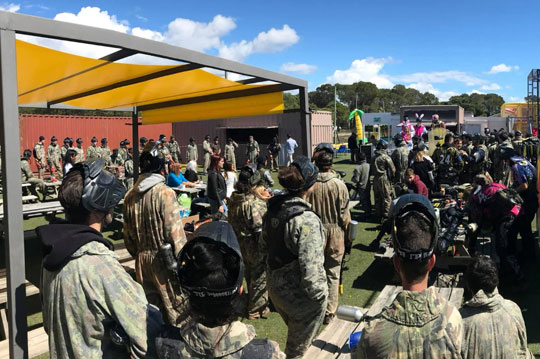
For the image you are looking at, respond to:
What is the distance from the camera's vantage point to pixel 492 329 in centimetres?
240

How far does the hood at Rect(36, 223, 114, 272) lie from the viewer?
178 centimetres

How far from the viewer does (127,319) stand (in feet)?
5.72

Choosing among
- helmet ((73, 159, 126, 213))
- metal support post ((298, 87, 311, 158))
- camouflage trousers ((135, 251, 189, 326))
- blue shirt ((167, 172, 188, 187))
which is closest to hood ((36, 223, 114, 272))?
helmet ((73, 159, 126, 213))

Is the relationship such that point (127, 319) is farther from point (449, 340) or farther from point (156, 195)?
point (156, 195)

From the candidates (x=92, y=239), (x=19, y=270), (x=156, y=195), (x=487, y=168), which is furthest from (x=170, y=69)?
(x=487, y=168)

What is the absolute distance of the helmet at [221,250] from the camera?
1566mm

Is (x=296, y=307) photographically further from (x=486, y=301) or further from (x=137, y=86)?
(x=137, y=86)

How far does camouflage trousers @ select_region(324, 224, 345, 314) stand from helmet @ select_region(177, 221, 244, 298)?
3240mm

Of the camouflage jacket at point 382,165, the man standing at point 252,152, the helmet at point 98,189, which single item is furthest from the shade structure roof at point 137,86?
the man standing at point 252,152

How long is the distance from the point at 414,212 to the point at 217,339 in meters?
0.94

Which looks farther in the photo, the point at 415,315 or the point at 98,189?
the point at 98,189

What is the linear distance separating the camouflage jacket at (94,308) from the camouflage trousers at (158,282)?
1.97 m

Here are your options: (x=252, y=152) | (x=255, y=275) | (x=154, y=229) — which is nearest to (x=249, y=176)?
(x=255, y=275)

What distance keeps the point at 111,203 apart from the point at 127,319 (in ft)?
1.94
